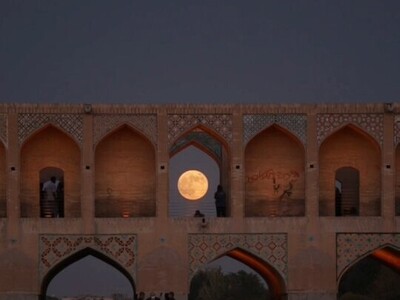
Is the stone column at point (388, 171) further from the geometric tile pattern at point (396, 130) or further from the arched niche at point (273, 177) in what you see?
the arched niche at point (273, 177)

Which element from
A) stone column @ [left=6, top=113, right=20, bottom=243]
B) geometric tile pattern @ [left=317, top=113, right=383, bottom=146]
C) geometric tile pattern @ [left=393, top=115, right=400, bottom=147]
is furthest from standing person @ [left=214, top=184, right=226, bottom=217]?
stone column @ [left=6, top=113, right=20, bottom=243]

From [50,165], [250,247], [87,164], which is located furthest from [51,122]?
[250,247]

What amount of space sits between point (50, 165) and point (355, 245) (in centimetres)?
670

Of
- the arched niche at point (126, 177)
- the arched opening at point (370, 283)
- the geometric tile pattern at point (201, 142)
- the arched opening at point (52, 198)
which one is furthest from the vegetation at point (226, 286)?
the arched opening at point (52, 198)

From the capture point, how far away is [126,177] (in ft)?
95.6

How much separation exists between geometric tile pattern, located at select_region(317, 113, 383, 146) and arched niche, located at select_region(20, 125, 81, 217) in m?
5.20

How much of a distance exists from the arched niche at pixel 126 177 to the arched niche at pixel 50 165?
0.53 metres

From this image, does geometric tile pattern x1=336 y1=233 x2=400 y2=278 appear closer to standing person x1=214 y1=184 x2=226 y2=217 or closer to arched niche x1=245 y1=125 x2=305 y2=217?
arched niche x1=245 y1=125 x2=305 y2=217

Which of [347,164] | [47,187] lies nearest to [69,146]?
[47,187]

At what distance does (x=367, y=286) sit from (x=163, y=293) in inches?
681

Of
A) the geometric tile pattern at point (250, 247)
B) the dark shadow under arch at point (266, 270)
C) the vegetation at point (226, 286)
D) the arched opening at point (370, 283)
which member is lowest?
the vegetation at point (226, 286)

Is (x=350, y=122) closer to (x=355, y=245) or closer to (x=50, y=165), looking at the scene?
(x=355, y=245)

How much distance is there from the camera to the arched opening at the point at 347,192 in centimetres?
2958

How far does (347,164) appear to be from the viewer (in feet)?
95.9
